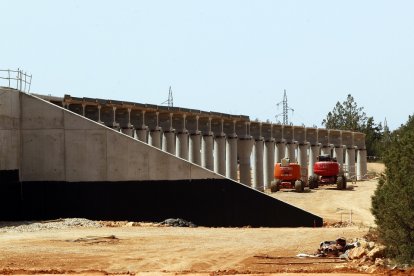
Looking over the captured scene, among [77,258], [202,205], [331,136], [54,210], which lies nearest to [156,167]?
A: [202,205]

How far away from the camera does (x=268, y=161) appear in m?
76.2

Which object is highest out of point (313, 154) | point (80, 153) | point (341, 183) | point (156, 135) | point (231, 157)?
point (156, 135)

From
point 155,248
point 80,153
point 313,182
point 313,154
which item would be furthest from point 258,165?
point 155,248

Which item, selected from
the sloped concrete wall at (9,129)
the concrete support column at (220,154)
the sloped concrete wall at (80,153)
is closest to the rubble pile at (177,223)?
the sloped concrete wall at (80,153)

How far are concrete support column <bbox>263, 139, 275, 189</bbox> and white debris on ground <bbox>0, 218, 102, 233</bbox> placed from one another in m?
38.6

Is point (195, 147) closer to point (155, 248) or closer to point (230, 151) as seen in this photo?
point (230, 151)

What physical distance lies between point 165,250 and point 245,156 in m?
45.7

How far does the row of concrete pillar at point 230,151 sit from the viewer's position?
62.5m

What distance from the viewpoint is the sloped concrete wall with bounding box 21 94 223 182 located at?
3728 centimetres

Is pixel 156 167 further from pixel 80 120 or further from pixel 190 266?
pixel 190 266

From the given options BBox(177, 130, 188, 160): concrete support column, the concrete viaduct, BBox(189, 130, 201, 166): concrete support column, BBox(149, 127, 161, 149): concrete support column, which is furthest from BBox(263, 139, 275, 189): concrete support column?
BBox(149, 127, 161, 149): concrete support column

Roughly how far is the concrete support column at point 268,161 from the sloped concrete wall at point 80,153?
36767mm

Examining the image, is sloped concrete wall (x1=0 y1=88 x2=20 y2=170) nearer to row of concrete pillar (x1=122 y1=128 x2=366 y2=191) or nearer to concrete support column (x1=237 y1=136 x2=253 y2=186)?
row of concrete pillar (x1=122 y1=128 x2=366 y2=191)

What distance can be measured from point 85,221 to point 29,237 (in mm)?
5125
